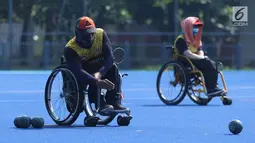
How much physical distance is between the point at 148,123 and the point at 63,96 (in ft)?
3.68

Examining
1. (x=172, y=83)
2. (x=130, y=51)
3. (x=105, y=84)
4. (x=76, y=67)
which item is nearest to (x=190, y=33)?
(x=172, y=83)

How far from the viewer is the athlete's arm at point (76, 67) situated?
1055cm

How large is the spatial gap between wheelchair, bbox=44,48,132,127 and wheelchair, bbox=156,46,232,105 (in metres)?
4.09

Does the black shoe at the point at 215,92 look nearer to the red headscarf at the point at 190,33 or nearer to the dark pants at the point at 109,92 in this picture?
the red headscarf at the point at 190,33

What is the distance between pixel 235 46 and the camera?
3441 cm

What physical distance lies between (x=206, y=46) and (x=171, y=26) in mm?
2980

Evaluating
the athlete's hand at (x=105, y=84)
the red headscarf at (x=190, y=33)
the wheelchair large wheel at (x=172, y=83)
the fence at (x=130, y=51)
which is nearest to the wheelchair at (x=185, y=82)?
the wheelchair large wheel at (x=172, y=83)

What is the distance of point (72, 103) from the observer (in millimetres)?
10773

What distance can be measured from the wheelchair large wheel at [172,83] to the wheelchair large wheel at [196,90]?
0.51 feet

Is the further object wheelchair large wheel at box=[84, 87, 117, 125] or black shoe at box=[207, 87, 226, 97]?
black shoe at box=[207, 87, 226, 97]

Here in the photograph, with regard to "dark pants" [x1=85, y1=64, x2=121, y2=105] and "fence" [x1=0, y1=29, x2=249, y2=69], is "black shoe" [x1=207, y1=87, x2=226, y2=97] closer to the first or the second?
"dark pants" [x1=85, y1=64, x2=121, y2=105]

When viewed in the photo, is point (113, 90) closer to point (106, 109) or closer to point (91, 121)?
point (106, 109)

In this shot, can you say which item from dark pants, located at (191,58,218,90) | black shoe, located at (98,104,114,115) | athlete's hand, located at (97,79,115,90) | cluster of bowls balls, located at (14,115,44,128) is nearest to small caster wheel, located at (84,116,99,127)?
black shoe, located at (98,104,114,115)

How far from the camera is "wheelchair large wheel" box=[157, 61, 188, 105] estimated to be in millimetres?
15078
